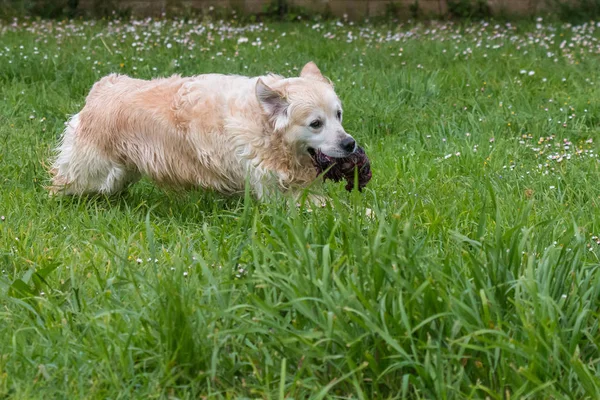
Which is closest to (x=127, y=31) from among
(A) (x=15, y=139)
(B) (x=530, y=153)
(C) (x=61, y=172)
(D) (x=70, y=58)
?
(D) (x=70, y=58)

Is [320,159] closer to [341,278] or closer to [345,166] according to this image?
[345,166]

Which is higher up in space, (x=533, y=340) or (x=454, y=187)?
(x=533, y=340)

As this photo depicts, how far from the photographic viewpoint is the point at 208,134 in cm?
446

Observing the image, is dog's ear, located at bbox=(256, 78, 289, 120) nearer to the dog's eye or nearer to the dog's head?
the dog's head

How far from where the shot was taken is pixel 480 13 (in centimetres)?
1064

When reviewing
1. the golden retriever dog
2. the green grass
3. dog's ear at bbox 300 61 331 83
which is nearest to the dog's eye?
the golden retriever dog

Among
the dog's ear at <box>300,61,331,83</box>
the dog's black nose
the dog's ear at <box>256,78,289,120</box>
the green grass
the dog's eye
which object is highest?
the dog's ear at <box>300,61,331,83</box>

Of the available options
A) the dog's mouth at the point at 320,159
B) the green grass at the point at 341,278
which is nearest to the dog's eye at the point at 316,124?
the dog's mouth at the point at 320,159

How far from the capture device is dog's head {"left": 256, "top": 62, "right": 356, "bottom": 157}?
4.25 metres

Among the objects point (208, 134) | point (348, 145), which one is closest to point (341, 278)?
point (348, 145)

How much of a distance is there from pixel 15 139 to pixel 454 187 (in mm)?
2891

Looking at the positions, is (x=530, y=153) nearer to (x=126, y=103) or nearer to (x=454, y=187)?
(x=454, y=187)

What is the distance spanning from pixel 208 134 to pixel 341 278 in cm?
177

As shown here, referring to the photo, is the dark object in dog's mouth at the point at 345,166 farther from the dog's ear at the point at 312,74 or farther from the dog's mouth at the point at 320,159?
the dog's ear at the point at 312,74
